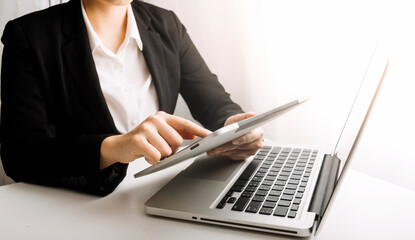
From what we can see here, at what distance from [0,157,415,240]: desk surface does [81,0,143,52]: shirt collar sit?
19.5 inches

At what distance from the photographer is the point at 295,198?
613mm

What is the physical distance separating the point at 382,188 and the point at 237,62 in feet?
3.44

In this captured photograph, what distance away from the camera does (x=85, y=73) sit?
104 centimetres

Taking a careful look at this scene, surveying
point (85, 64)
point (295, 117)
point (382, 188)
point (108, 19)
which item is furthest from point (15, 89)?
point (295, 117)

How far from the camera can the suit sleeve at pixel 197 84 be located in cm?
128

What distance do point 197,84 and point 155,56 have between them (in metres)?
0.19

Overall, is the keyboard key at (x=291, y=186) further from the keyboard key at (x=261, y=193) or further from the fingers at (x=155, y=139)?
the fingers at (x=155, y=139)

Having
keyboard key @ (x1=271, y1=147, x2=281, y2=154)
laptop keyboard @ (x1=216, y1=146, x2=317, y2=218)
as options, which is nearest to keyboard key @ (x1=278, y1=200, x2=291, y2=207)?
laptop keyboard @ (x1=216, y1=146, x2=317, y2=218)

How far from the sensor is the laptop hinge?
57cm

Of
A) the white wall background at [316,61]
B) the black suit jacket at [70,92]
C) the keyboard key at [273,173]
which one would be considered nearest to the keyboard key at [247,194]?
the keyboard key at [273,173]

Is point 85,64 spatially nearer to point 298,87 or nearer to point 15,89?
point 15,89

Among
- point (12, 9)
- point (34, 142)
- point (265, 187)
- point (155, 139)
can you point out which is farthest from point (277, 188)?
point (12, 9)

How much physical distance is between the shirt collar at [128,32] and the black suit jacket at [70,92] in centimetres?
2

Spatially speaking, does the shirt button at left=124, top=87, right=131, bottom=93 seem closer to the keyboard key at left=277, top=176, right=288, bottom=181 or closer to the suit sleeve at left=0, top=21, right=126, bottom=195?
the suit sleeve at left=0, top=21, right=126, bottom=195
